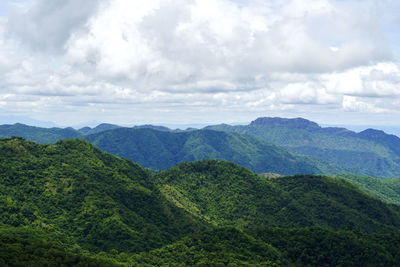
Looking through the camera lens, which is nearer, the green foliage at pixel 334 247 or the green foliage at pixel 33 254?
the green foliage at pixel 33 254

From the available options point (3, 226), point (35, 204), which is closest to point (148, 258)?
point (3, 226)

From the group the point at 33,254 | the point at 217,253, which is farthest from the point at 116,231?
the point at 33,254

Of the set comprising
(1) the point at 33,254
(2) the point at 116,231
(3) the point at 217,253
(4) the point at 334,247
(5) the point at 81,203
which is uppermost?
Result: (1) the point at 33,254

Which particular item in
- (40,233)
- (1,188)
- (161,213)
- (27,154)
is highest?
(27,154)

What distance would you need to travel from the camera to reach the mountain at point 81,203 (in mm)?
133250

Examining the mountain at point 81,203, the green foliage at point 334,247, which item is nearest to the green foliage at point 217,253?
the green foliage at point 334,247

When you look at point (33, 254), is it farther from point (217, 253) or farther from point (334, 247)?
point (334, 247)

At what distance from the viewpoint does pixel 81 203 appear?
505 ft

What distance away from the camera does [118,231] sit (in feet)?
452

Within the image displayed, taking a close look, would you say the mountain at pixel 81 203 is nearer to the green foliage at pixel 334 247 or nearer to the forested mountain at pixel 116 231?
the forested mountain at pixel 116 231

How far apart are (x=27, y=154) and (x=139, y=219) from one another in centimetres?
7195

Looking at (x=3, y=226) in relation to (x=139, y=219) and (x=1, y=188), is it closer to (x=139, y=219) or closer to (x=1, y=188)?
(x=1, y=188)

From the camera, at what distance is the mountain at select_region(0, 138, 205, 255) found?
13325cm

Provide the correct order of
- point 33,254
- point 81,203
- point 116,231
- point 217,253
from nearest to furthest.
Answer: point 33,254
point 217,253
point 116,231
point 81,203
